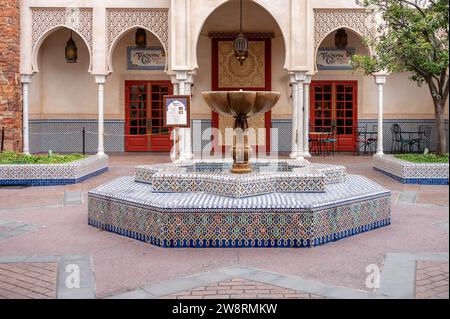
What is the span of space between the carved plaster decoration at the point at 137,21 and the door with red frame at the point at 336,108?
4797 millimetres

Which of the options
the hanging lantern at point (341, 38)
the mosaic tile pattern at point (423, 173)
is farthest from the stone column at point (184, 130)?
the mosaic tile pattern at point (423, 173)

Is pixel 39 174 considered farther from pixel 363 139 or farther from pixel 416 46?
pixel 363 139

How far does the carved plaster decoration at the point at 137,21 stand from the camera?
14477mm

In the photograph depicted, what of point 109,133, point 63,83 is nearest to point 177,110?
point 109,133

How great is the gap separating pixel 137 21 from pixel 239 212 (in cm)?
1000

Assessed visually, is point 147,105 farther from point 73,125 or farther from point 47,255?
point 47,255

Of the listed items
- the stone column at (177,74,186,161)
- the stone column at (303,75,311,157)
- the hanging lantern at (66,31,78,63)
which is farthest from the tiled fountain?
the hanging lantern at (66,31,78,63)

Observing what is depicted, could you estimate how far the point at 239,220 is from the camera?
18.5 ft

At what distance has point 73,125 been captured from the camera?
1709cm

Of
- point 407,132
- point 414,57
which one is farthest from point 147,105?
point 414,57

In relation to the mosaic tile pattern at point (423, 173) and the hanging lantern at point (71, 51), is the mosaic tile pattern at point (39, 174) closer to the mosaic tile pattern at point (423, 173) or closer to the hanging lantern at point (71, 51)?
the hanging lantern at point (71, 51)

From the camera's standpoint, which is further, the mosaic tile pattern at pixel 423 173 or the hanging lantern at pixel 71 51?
the hanging lantern at pixel 71 51

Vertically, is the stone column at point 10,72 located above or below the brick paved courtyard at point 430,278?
above
